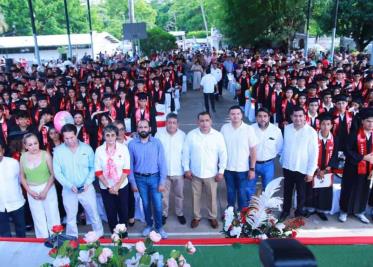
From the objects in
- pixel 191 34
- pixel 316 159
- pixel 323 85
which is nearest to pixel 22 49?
pixel 191 34

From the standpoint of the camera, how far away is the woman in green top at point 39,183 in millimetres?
4453

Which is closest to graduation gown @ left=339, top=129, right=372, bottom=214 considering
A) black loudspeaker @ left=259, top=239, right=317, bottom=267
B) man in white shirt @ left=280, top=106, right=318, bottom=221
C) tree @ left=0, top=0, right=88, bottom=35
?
man in white shirt @ left=280, top=106, right=318, bottom=221

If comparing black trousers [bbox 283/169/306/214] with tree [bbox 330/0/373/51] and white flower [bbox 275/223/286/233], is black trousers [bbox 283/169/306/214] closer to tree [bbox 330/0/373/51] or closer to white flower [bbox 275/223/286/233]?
white flower [bbox 275/223/286/233]

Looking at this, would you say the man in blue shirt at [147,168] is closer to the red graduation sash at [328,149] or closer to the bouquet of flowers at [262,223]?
the bouquet of flowers at [262,223]

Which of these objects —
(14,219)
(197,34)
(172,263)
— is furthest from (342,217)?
(197,34)

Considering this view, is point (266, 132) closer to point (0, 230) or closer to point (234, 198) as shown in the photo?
point (234, 198)

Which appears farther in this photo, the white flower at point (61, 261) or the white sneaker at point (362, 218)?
the white sneaker at point (362, 218)

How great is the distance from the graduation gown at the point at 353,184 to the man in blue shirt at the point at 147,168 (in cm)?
262

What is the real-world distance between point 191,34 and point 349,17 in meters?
56.7

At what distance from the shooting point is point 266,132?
5422 millimetres

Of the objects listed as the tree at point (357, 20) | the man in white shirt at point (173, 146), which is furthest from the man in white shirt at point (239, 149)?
the tree at point (357, 20)

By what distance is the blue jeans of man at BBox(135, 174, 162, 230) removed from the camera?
4.94m

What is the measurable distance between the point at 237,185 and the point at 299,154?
0.97m

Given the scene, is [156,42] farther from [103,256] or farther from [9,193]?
[103,256]
